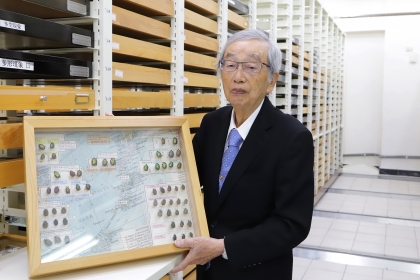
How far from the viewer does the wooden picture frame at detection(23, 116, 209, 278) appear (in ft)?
4.52

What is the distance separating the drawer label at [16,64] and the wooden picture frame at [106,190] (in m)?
0.26

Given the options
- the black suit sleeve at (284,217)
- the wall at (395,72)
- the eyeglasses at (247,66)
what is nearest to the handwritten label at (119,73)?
the eyeglasses at (247,66)

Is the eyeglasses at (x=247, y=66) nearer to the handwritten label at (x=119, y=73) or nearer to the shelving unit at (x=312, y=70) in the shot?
the handwritten label at (x=119, y=73)

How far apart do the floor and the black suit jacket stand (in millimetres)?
2764

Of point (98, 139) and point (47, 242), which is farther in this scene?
point (98, 139)

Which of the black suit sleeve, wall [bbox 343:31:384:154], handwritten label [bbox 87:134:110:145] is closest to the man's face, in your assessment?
the black suit sleeve

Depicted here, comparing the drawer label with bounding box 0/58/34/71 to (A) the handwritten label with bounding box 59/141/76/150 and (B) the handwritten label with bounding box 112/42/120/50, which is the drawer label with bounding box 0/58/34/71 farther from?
(B) the handwritten label with bounding box 112/42/120/50

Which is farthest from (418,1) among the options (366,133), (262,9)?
(262,9)

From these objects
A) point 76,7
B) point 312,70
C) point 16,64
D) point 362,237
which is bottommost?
point 362,237

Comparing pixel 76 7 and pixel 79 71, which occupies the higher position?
pixel 76 7

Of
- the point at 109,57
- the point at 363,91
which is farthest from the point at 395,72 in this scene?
the point at 109,57

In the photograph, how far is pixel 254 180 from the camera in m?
1.71

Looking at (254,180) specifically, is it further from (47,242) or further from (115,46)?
(115,46)

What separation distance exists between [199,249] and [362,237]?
4517 mm
